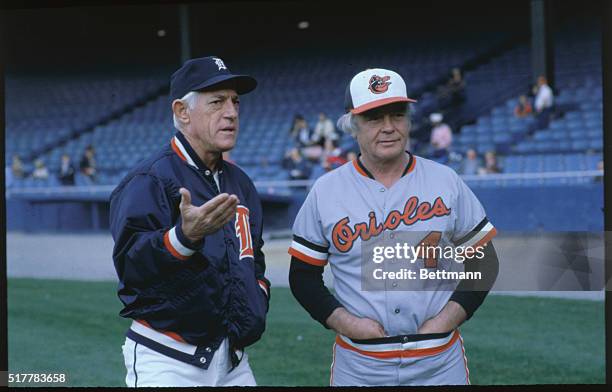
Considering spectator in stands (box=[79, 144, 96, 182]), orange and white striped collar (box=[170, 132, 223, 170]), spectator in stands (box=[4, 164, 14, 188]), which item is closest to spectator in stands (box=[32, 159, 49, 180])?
spectator in stands (box=[79, 144, 96, 182])

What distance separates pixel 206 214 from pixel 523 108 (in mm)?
5208

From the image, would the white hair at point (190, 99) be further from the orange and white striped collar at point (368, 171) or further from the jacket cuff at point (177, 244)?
the orange and white striped collar at point (368, 171)

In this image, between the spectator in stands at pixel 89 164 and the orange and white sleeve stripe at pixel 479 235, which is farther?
the spectator in stands at pixel 89 164

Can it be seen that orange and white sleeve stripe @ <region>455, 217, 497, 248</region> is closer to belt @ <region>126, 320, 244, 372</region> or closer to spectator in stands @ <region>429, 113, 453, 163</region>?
belt @ <region>126, 320, 244, 372</region>

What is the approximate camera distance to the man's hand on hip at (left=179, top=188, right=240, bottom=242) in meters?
2.10

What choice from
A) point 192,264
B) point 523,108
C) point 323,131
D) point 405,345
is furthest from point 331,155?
point 192,264

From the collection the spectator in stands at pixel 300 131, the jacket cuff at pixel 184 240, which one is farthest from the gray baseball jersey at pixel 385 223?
the spectator in stands at pixel 300 131

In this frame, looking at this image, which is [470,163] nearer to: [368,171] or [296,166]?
[296,166]

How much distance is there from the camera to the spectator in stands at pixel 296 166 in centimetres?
753

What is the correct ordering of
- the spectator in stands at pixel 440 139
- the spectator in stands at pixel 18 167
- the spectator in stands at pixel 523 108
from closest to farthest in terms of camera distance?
the spectator in stands at pixel 18 167 → the spectator in stands at pixel 523 108 → the spectator in stands at pixel 440 139

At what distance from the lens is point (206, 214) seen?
212 centimetres

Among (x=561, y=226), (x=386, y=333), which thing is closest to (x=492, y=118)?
(x=561, y=226)

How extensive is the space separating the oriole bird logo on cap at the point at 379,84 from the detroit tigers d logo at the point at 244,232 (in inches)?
21.3

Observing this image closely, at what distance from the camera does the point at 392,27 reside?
18.6ft
